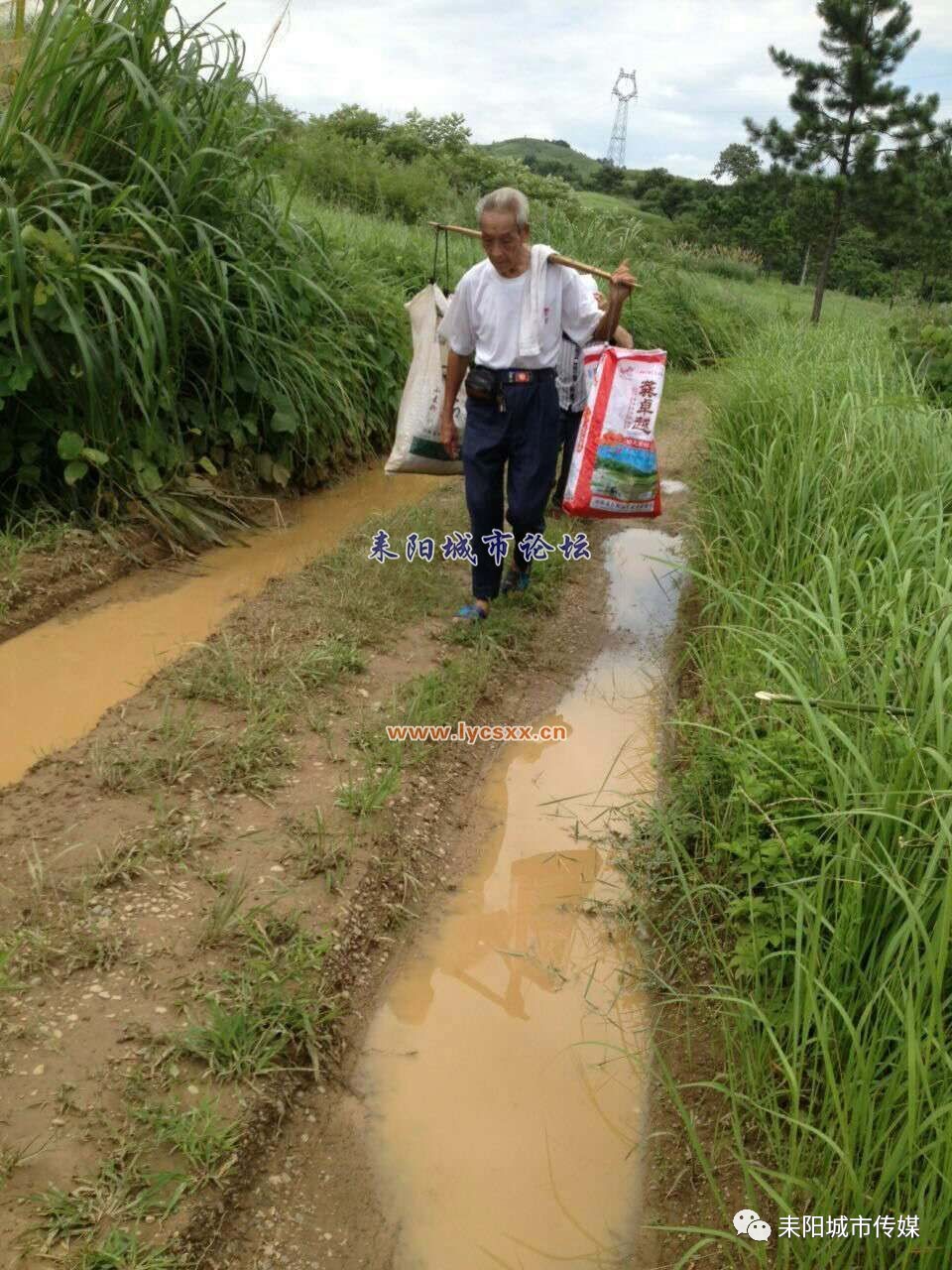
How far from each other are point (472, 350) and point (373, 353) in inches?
96.6

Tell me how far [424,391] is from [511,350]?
723 millimetres

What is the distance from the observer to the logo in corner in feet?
5.82

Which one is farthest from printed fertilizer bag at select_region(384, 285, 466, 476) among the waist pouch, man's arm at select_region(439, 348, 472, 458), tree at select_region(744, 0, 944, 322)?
tree at select_region(744, 0, 944, 322)

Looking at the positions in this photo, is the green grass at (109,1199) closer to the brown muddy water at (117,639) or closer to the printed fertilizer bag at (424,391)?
the brown muddy water at (117,639)

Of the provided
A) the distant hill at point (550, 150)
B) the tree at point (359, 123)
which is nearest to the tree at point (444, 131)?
the tree at point (359, 123)

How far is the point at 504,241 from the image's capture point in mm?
3604

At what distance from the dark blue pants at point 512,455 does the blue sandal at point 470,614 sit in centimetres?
15

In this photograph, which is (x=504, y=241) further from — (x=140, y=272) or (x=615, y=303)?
(x=140, y=272)

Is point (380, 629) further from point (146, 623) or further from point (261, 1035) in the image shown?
point (261, 1035)

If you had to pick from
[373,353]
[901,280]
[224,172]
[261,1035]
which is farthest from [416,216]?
[901,280]

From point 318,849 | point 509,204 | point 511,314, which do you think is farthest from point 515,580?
point 318,849

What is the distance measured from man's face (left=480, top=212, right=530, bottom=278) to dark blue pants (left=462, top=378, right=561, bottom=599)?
0.42m

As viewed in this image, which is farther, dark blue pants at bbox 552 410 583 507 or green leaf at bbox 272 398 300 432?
green leaf at bbox 272 398 300 432

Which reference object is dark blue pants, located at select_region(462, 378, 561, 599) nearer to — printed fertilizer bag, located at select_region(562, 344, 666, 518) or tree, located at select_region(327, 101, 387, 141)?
printed fertilizer bag, located at select_region(562, 344, 666, 518)
